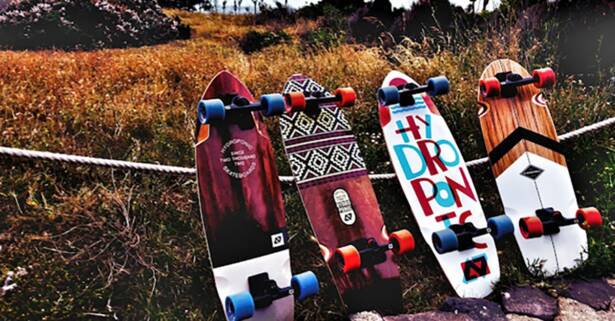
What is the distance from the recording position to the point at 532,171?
2.92 metres

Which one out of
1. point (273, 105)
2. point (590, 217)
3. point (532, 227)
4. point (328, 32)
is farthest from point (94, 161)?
point (328, 32)

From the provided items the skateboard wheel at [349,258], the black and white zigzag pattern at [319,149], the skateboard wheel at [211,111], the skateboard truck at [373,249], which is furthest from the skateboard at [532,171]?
the skateboard wheel at [211,111]

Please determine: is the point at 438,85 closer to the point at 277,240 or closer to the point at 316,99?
the point at 316,99

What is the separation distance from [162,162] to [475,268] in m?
1.66

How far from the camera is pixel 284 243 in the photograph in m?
2.31

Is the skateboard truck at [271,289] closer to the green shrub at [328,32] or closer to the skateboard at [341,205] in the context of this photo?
the skateboard at [341,205]

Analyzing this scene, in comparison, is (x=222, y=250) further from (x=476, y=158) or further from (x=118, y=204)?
(x=476, y=158)

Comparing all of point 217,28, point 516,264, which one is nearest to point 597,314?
point 516,264

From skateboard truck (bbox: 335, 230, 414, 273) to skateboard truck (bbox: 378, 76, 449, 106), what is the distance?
72 centimetres

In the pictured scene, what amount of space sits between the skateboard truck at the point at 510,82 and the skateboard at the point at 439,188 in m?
0.31

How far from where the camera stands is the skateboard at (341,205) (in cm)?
235

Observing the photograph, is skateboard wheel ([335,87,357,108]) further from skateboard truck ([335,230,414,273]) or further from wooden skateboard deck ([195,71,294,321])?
skateboard truck ([335,230,414,273])

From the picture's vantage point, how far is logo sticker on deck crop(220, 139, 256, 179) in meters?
2.30

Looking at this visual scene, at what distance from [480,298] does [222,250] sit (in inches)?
48.0
